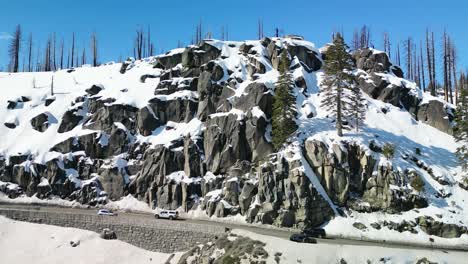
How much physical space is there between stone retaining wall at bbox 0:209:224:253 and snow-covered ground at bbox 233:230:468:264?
8.57 meters

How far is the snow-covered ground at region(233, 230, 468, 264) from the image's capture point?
94.4ft

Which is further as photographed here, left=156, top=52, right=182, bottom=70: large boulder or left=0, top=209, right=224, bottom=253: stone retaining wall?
left=156, top=52, right=182, bottom=70: large boulder

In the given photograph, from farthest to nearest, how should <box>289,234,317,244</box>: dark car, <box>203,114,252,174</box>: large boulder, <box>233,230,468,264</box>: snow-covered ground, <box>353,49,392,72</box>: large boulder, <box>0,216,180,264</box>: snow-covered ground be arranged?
1. <box>353,49,392,72</box>: large boulder
2. <box>203,114,252,174</box>: large boulder
3. <box>0,216,180,264</box>: snow-covered ground
4. <box>289,234,317,244</box>: dark car
5. <box>233,230,468,264</box>: snow-covered ground

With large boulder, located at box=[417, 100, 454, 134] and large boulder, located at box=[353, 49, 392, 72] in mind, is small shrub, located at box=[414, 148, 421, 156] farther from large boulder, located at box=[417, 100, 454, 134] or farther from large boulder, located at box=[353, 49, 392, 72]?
large boulder, located at box=[353, 49, 392, 72]

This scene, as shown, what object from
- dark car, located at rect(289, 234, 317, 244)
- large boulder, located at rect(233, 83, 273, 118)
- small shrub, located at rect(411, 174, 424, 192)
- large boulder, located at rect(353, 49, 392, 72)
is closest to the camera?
dark car, located at rect(289, 234, 317, 244)

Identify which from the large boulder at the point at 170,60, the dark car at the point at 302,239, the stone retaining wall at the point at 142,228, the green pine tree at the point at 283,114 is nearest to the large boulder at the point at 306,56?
the green pine tree at the point at 283,114

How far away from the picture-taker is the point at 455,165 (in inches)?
1919

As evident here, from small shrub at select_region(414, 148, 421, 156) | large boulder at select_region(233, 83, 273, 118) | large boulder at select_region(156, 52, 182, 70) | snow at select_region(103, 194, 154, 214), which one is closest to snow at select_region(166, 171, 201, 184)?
snow at select_region(103, 194, 154, 214)

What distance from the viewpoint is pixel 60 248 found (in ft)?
139

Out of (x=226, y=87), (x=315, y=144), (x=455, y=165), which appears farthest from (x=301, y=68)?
(x=455, y=165)

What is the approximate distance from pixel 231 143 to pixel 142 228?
59.4 feet

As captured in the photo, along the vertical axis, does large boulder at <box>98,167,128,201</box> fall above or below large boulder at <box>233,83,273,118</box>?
below

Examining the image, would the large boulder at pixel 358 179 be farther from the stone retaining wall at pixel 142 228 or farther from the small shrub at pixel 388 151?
the stone retaining wall at pixel 142 228

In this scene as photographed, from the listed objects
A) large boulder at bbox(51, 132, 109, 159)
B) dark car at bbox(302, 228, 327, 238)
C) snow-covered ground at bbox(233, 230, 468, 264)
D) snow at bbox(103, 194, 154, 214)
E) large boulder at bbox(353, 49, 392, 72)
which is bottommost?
snow-covered ground at bbox(233, 230, 468, 264)
